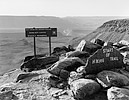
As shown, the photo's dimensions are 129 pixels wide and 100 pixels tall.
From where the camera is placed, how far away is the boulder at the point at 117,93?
866cm

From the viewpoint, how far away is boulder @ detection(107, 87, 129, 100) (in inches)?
341

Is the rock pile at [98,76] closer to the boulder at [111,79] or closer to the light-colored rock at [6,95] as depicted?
the boulder at [111,79]

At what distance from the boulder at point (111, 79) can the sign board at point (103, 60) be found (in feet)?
1.55

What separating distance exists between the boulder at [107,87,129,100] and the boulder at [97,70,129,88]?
1.66 ft

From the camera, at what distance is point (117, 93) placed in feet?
29.0

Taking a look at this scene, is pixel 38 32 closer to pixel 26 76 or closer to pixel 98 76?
pixel 26 76

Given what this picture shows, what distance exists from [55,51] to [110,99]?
405 inches

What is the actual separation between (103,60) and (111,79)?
Answer: 54.2 inches

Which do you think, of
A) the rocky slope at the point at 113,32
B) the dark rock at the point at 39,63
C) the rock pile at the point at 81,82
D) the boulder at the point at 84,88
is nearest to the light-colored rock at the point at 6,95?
the rock pile at the point at 81,82

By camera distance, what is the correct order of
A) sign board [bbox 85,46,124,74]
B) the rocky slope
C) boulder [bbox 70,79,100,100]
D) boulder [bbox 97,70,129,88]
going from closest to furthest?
boulder [bbox 70,79,100,100], boulder [bbox 97,70,129,88], sign board [bbox 85,46,124,74], the rocky slope

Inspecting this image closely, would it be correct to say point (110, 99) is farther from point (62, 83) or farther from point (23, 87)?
point (23, 87)

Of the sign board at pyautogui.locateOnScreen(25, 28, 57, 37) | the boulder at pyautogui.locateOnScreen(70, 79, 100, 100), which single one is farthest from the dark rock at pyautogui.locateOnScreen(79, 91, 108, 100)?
the sign board at pyautogui.locateOnScreen(25, 28, 57, 37)

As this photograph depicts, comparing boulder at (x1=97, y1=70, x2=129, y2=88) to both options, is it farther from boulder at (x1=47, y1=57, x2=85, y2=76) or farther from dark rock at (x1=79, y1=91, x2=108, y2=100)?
boulder at (x1=47, y1=57, x2=85, y2=76)

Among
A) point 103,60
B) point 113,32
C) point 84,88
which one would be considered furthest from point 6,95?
point 113,32
